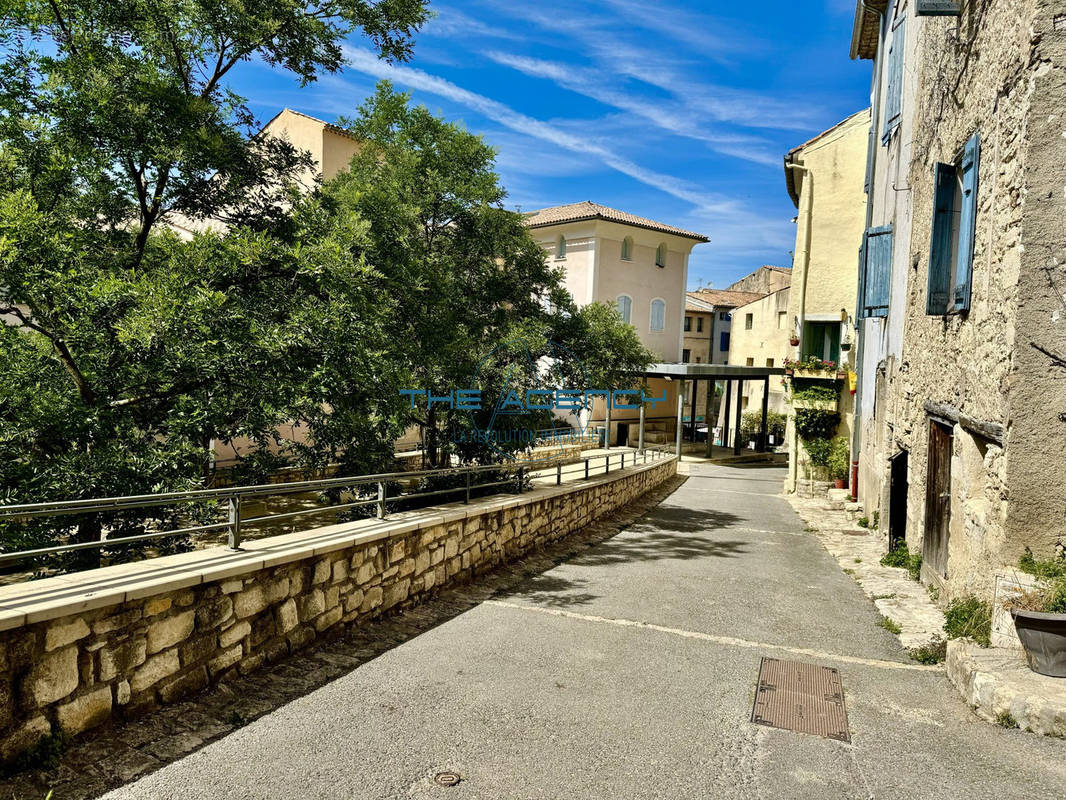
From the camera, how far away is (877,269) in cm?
1210

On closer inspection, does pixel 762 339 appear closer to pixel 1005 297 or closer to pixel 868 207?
pixel 868 207

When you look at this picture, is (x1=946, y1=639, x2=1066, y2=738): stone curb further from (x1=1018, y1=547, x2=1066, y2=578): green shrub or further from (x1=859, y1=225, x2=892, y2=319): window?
(x1=859, y1=225, x2=892, y2=319): window

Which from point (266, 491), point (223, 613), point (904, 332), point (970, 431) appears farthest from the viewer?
point (904, 332)

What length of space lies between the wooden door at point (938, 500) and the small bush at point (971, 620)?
1.28m

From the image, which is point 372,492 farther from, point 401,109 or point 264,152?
point 401,109

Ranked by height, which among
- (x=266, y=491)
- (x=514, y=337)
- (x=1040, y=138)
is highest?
(x=1040, y=138)

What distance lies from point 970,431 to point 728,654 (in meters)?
3.12

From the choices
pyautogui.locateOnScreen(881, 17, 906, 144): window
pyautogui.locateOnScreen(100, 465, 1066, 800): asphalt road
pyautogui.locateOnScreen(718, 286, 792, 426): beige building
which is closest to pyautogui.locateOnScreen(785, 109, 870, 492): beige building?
pyautogui.locateOnScreen(881, 17, 906, 144): window

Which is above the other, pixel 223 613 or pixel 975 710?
pixel 223 613

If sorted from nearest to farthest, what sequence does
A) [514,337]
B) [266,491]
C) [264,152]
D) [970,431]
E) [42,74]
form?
1. [266,491]
2. [970,431]
3. [42,74]
4. [264,152]
5. [514,337]

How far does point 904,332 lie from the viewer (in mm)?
10461

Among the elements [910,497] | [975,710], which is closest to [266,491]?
[975,710]

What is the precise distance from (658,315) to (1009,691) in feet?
99.7

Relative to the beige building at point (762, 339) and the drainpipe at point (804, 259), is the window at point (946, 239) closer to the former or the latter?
the drainpipe at point (804, 259)
